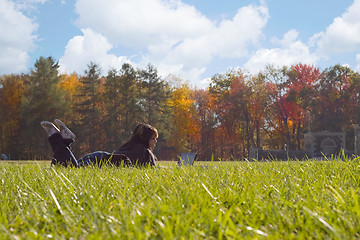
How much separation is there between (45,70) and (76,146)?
28.6 feet

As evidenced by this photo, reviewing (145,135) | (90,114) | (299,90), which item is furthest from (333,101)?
(145,135)

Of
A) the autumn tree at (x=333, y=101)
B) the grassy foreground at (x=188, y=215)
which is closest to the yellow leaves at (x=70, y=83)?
A: the autumn tree at (x=333, y=101)

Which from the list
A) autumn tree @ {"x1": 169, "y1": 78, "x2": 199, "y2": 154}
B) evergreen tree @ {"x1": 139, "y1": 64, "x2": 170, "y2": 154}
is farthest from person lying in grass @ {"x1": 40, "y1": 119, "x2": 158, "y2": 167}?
autumn tree @ {"x1": 169, "y1": 78, "x2": 199, "y2": 154}

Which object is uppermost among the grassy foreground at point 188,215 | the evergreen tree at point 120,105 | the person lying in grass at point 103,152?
the evergreen tree at point 120,105

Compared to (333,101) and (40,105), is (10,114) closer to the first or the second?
(40,105)

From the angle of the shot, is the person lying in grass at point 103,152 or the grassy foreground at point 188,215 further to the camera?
the person lying in grass at point 103,152

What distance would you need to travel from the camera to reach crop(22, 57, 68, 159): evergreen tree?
124ft

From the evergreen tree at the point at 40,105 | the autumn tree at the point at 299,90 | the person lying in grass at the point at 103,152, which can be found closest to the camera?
the person lying in grass at the point at 103,152

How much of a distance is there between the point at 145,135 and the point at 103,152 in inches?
34.9

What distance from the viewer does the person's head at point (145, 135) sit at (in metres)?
7.23

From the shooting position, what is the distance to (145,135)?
7258 mm

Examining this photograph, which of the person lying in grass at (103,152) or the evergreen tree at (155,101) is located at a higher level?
the evergreen tree at (155,101)

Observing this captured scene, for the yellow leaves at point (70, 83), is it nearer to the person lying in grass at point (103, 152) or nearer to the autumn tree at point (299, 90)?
the autumn tree at point (299, 90)

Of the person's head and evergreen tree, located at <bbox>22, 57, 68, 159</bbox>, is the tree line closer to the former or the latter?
evergreen tree, located at <bbox>22, 57, 68, 159</bbox>
